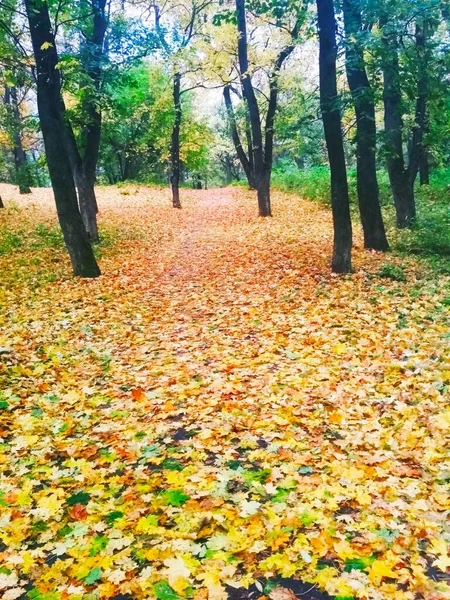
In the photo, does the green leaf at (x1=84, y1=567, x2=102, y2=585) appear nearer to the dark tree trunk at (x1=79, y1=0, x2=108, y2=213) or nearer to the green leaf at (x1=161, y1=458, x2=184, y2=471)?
the green leaf at (x1=161, y1=458, x2=184, y2=471)

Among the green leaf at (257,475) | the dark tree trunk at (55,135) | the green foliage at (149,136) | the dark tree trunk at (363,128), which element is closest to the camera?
the green leaf at (257,475)

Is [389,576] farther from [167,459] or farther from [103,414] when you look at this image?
[103,414]

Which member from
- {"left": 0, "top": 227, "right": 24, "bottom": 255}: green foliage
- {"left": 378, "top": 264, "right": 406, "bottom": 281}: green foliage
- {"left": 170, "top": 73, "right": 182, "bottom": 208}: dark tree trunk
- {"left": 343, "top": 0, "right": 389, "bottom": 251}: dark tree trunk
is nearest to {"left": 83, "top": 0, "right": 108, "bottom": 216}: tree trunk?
{"left": 0, "top": 227, "right": 24, "bottom": 255}: green foliage

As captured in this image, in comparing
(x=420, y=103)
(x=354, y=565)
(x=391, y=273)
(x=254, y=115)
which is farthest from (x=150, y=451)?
(x=254, y=115)

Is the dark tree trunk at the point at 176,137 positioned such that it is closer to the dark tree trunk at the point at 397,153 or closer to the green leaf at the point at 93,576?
the dark tree trunk at the point at 397,153

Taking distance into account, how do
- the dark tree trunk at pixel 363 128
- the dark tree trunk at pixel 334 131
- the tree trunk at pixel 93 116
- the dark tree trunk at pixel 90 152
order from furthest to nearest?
the dark tree trunk at pixel 90 152 < the tree trunk at pixel 93 116 < the dark tree trunk at pixel 363 128 < the dark tree trunk at pixel 334 131

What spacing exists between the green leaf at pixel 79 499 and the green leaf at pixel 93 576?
77 centimetres

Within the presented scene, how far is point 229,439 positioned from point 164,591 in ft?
6.01

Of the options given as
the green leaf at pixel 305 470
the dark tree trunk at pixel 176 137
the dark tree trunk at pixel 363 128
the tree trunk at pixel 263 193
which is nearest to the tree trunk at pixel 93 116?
the dark tree trunk at pixel 363 128

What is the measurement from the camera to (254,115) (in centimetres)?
1875

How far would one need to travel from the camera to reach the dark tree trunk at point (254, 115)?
57.3 feet

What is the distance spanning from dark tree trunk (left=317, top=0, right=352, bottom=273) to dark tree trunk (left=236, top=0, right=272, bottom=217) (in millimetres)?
8321

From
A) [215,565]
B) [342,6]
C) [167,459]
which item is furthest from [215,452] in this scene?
[342,6]

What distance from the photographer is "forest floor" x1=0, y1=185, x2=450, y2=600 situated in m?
3.06
